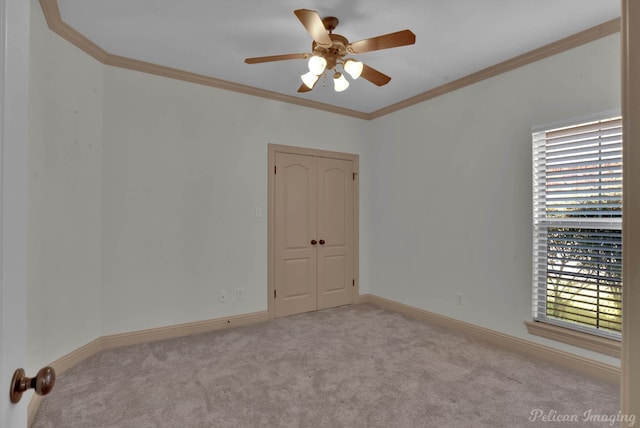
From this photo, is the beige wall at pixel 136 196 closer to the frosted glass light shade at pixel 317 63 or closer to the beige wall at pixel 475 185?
the beige wall at pixel 475 185

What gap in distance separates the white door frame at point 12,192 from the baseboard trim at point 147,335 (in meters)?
2.01

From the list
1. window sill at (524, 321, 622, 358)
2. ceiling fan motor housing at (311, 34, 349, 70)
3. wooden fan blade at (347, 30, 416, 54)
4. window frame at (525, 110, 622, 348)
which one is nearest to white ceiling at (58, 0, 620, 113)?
ceiling fan motor housing at (311, 34, 349, 70)

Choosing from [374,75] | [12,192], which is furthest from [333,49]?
[12,192]

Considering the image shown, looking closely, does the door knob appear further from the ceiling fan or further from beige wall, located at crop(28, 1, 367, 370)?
beige wall, located at crop(28, 1, 367, 370)

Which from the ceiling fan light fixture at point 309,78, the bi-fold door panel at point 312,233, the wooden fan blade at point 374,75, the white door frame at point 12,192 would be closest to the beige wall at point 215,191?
the bi-fold door panel at point 312,233

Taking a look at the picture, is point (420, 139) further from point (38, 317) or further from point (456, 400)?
point (38, 317)

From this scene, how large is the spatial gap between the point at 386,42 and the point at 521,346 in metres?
2.77

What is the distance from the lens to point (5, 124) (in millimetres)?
614

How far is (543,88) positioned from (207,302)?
→ 376 cm

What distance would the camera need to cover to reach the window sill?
8.02ft

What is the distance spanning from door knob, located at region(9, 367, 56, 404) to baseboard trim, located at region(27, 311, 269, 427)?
6.42ft

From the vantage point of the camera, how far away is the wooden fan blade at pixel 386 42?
81.0 inches

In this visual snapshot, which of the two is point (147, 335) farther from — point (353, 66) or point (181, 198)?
point (353, 66)

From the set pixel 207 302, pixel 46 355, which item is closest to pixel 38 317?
pixel 46 355
